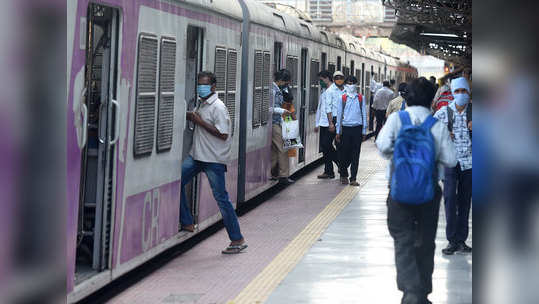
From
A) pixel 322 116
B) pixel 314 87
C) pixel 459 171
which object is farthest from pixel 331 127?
pixel 459 171

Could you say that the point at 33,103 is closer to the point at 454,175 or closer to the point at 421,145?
the point at 421,145

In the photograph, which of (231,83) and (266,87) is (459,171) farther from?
(266,87)

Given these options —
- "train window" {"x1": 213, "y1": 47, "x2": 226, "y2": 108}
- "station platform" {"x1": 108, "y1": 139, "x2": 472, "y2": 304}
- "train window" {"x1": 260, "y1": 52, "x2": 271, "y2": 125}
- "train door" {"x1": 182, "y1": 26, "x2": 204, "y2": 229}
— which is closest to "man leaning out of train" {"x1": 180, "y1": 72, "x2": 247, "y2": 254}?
"train door" {"x1": 182, "y1": 26, "x2": 204, "y2": 229}

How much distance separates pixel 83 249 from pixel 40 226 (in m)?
2.33

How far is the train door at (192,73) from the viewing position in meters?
9.05

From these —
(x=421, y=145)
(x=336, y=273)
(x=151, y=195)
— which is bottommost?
(x=336, y=273)

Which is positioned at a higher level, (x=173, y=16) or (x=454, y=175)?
(x=173, y=16)

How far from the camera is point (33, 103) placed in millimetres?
4578

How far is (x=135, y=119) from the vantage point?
23.4 ft

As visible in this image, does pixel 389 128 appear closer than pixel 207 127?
Yes

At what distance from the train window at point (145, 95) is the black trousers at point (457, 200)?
2874 mm

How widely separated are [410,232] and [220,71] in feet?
13.6

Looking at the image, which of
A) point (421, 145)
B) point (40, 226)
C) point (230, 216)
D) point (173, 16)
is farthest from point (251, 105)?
point (40, 226)

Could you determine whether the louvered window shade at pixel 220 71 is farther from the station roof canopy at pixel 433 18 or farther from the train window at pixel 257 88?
the station roof canopy at pixel 433 18
